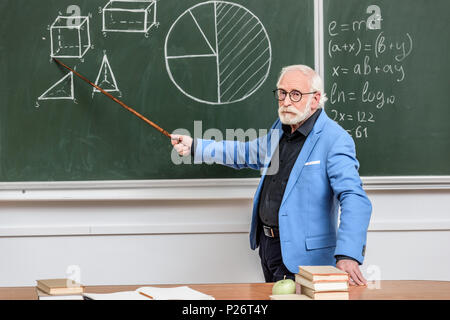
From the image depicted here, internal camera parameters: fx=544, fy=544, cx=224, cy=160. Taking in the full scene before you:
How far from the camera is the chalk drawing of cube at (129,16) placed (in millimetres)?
2920

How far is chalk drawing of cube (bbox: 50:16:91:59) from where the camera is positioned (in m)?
2.90

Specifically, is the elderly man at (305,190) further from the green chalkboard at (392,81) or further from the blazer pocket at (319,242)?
the green chalkboard at (392,81)

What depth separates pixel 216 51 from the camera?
2.96 metres

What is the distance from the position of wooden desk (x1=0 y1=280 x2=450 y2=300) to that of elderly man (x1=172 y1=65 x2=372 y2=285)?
0.33 m

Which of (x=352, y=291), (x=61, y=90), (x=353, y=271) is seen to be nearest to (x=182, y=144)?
(x=61, y=90)

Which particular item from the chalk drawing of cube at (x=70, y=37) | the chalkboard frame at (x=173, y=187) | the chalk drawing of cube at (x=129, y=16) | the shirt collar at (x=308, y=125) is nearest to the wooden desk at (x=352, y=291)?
the shirt collar at (x=308, y=125)

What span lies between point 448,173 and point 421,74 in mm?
572

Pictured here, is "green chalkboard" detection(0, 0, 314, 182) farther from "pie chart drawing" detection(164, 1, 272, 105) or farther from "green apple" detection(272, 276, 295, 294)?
"green apple" detection(272, 276, 295, 294)

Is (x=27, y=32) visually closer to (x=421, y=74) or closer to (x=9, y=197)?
(x=9, y=197)

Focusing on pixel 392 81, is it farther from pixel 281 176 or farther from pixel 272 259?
pixel 272 259

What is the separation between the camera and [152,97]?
2945mm

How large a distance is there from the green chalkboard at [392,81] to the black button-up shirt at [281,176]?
0.56 metres

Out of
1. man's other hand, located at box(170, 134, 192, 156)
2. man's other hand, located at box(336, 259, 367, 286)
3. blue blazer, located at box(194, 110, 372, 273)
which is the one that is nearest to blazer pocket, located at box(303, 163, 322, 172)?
blue blazer, located at box(194, 110, 372, 273)

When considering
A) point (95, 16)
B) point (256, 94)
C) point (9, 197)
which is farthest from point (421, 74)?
point (9, 197)
